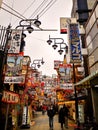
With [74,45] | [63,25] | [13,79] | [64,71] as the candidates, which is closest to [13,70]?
[13,79]

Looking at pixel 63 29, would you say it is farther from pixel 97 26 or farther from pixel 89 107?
pixel 89 107

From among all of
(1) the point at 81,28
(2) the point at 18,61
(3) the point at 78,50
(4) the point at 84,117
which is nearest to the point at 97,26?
(3) the point at 78,50

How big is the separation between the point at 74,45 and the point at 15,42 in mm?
6376

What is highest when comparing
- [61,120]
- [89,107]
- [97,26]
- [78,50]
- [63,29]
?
[63,29]

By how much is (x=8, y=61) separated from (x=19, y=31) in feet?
7.67

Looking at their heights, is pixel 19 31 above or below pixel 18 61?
above

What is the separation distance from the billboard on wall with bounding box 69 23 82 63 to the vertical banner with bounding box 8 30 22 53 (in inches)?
218

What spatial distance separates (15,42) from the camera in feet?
38.9

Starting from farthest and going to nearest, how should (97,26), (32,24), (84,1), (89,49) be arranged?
1. (84,1)
2. (89,49)
3. (97,26)
4. (32,24)

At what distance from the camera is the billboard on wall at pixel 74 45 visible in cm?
1520

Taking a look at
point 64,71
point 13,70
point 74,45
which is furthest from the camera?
point 64,71

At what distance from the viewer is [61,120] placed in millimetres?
15633

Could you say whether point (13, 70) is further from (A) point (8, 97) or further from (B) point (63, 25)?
(B) point (63, 25)

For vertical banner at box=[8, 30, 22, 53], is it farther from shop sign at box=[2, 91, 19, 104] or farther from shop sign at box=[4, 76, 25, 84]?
shop sign at box=[2, 91, 19, 104]
